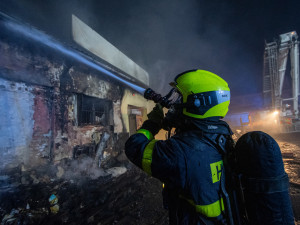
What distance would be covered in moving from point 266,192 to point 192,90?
92cm

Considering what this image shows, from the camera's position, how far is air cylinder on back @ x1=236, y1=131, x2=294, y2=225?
1.05m

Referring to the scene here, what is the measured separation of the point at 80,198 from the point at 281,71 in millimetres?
18296

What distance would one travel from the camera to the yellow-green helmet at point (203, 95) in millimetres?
1315

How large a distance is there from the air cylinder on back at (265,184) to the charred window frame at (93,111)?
6.27 m

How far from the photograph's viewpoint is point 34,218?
298 cm

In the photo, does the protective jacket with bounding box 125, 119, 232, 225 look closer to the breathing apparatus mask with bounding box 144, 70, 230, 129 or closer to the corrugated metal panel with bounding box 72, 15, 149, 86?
the breathing apparatus mask with bounding box 144, 70, 230, 129

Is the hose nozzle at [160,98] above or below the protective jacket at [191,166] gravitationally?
above

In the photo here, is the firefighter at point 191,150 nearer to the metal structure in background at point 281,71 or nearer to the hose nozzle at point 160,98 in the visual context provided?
the hose nozzle at point 160,98

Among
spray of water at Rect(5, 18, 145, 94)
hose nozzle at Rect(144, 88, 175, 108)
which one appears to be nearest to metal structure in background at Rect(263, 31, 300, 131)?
spray of water at Rect(5, 18, 145, 94)

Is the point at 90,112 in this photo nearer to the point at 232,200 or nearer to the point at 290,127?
the point at 232,200

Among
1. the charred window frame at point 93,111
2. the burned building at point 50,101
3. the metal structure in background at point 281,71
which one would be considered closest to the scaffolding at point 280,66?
the metal structure in background at point 281,71

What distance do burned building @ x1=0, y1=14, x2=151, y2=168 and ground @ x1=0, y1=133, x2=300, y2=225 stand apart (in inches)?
21.4

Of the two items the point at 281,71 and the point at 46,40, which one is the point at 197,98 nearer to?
the point at 46,40

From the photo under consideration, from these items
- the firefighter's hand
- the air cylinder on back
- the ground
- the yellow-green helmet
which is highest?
the yellow-green helmet
